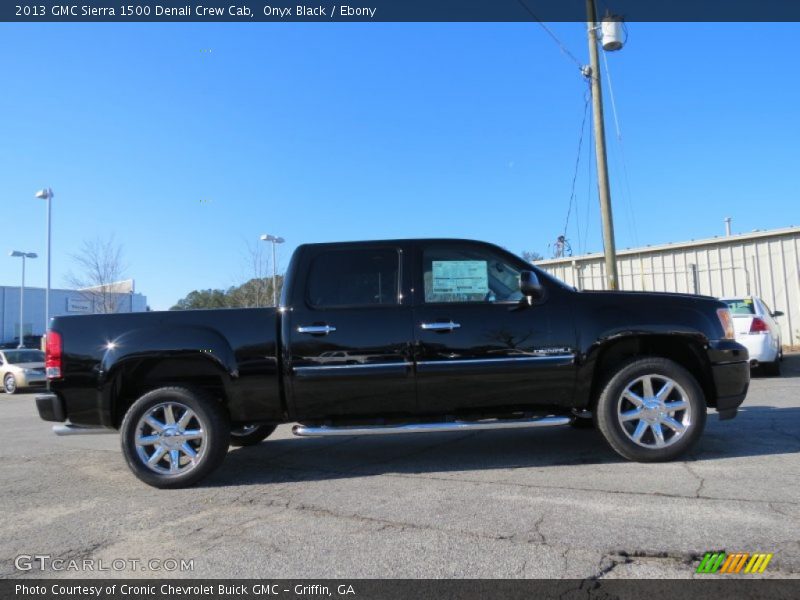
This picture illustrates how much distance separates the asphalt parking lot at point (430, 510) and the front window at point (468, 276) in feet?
4.81

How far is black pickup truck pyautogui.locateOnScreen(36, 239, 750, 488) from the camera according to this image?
4.93 metres

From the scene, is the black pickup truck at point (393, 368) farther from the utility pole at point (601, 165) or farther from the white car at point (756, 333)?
the utility pole at point (601, 165)

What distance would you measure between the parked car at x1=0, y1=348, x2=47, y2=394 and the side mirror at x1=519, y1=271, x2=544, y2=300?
17.6 m

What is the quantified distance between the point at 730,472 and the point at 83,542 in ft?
15.1

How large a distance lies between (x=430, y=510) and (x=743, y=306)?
9.05 meters

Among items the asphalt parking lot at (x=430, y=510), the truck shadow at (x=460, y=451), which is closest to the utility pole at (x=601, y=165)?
the truck shadow at (x=460, y=451)

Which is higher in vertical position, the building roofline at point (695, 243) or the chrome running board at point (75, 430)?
the building roofline at point (695, 243)

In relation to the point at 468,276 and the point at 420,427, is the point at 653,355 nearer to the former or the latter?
the point at 468,276

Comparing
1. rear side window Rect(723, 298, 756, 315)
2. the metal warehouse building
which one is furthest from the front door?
the metal warehouse building

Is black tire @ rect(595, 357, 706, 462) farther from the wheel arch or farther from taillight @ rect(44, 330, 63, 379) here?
taillight @ rect(44, 330, 63, 379)

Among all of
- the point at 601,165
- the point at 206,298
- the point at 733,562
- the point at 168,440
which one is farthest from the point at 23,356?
the point at 733,562

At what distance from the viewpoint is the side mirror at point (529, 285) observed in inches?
192

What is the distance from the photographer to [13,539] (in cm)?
384

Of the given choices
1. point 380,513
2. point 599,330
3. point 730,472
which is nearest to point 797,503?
point 730,472
